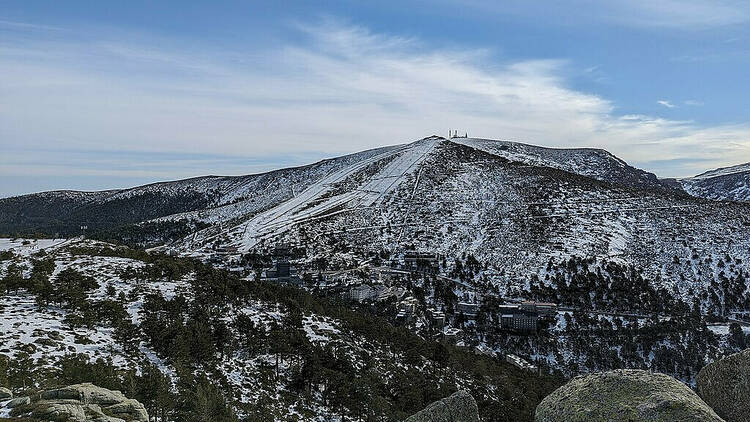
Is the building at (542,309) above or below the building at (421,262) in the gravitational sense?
below

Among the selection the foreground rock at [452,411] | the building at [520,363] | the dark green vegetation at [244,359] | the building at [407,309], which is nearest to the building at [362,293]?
the building at [407,309]

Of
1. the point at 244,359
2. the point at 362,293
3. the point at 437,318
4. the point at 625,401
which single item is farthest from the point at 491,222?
the point at 625,401

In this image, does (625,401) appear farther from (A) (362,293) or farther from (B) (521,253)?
(B) (521,253)

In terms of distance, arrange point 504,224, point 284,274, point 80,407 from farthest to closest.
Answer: point 504,224
point 284,274
point 80,407

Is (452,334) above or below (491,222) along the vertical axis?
below

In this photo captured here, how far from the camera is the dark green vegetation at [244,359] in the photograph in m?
22.1

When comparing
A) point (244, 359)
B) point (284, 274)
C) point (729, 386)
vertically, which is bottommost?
point (284, 274)

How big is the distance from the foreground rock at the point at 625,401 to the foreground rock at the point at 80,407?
13137 millimetres

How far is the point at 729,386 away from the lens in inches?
324

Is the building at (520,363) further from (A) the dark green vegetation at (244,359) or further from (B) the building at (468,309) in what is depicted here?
(B) the building at (468,309)

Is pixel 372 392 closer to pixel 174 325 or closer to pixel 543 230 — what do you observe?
pixel 174 325

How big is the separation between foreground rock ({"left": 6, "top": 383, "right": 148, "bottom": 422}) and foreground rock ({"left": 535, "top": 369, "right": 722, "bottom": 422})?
43.1 feet

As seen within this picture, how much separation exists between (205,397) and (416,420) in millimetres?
14562

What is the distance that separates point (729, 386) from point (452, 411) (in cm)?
561
